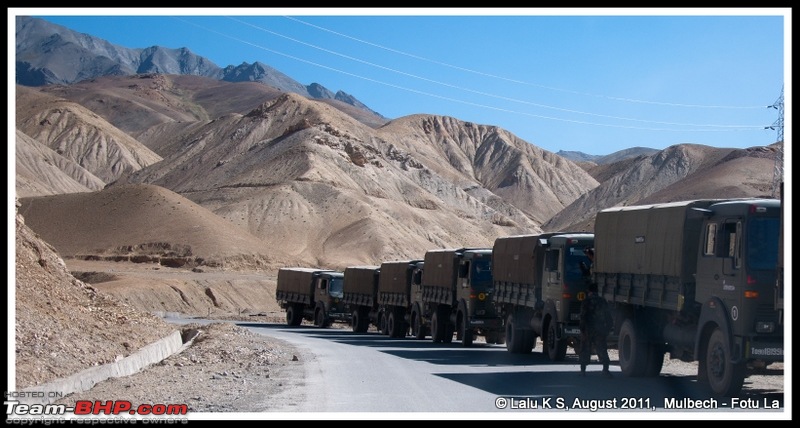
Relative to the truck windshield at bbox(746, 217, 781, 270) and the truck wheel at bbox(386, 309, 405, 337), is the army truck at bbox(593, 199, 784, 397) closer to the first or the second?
the truck windshield at bbox(746, 217, 781, 270)

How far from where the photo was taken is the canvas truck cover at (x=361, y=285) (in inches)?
1645

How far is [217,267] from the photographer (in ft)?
281

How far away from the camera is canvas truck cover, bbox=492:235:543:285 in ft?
81.0

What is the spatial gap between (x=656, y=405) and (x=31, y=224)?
9132 centimetres

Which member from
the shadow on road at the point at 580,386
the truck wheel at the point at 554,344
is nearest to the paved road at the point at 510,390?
the shadow on road at the point at 580,386

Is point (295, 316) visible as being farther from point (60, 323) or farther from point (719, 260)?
point (719, 260)

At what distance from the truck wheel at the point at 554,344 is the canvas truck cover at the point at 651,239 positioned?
A: 8.81 feet

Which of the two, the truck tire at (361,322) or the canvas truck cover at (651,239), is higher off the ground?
the canvas truck cover at (651,239)

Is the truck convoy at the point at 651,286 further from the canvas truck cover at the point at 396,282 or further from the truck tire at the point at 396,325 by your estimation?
the truck tire at the point at 396,325

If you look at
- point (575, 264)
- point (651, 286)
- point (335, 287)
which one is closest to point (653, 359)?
point (651, 286)

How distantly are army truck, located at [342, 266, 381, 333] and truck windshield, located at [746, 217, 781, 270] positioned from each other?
26669 mm

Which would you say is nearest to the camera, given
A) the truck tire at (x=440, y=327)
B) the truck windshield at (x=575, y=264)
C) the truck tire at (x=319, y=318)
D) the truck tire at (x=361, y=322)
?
the truck windshield at (x=575, y=264)

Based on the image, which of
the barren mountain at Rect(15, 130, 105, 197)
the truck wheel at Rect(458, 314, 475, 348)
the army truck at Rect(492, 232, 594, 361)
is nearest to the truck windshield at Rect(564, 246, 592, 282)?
the army truck at Rect(492, 232, 594, 361)

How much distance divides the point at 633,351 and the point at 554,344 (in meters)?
4.55
